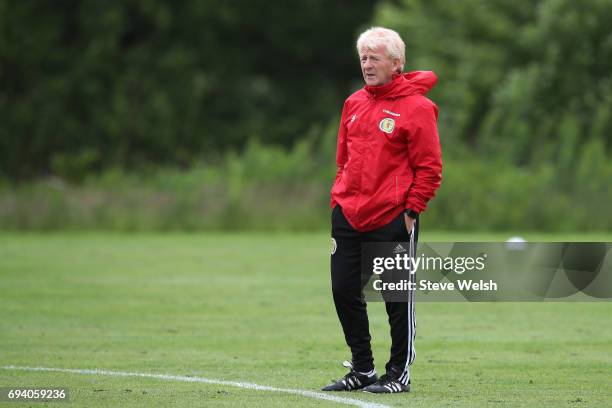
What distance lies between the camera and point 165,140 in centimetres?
4869

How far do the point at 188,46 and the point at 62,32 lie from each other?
187 inches

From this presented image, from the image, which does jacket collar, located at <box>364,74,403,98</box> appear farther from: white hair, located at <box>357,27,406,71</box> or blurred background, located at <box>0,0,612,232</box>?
blurred background, located at <box>0,0,612,232</box>

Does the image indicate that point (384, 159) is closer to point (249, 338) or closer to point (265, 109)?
point (249, 338)

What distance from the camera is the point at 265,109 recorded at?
52.4m

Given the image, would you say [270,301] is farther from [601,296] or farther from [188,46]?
[188,46]

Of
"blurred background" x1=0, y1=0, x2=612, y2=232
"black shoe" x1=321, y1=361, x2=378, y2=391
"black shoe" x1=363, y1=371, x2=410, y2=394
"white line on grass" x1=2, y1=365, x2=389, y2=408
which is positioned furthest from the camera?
"blurred background" x1=0, y1=0, x2=612, y2=232

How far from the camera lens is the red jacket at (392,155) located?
291 inches

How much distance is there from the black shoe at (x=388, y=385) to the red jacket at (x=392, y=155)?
Result: 0.93 meters

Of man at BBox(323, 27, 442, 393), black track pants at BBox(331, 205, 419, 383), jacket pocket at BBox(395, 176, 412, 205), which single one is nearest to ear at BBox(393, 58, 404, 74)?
man at BBox(323, 27, 442, 393)

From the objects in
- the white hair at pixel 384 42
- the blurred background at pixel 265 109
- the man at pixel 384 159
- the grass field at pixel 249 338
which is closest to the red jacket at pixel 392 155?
the man at pixel 384 159

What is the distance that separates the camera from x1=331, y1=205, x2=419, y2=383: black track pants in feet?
24.7

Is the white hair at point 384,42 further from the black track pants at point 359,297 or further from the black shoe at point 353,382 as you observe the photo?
the black shoe at point 353,382

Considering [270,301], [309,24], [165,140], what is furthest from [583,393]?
[309,24]

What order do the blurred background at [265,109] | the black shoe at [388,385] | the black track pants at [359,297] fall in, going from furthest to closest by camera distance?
1. the blurred background at [265,109]
2. the black shoe at [388,385]
3. the black track pants at [359,297]
